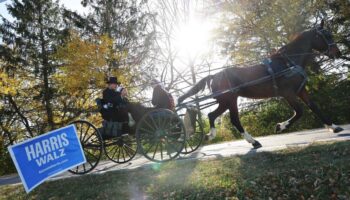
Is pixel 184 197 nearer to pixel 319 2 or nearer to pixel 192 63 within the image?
pixel 319 2

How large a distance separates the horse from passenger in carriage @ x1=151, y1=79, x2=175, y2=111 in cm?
40

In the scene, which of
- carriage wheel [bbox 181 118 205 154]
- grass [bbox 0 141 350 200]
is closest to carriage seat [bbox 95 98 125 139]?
grass [bbox 0 141 350 200]

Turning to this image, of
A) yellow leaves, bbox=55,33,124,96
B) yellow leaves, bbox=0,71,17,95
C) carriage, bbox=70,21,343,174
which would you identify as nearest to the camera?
carriage, bbox=70,21,343,174

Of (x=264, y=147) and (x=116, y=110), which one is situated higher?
(x=116, y=110)

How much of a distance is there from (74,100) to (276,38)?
13010 mm

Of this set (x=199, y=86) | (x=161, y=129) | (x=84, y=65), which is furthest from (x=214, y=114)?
(x=84, y=65)

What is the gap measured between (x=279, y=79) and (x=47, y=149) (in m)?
5.07

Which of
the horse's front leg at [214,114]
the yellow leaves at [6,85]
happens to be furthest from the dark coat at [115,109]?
the yellow leaves at [6,85]

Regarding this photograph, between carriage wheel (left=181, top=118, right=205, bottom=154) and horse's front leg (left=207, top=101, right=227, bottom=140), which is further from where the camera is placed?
carriage wheel (left=181, top=118, right=205, bottom=154)

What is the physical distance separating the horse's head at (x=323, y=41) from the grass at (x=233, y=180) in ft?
→ 9.02

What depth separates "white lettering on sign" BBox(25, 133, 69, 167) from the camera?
224 inches

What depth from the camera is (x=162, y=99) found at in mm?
8531

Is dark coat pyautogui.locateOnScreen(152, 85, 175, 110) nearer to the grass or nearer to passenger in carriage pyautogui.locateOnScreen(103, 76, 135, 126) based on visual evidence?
passenger in carriage pyautogui.locateOnScreen(103, 76, 135, 126)

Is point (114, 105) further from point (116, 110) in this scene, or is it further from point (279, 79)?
point (279, 79)
